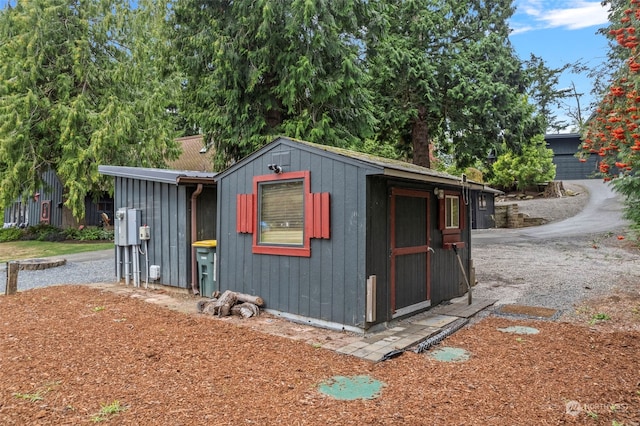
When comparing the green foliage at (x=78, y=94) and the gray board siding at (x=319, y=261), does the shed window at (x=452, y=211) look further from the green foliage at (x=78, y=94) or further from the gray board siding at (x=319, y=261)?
the green foliage at (x=78, y=94)

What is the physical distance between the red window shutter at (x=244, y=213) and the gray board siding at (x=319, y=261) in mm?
108

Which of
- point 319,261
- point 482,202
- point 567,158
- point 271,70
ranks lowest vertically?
point 319,261

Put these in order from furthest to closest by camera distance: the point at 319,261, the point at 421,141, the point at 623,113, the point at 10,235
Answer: the point at 10,235
the point at 421,141
the point at 319,261
the point at 623,113

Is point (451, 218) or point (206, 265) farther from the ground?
point (451, 218)

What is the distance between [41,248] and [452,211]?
562 inches

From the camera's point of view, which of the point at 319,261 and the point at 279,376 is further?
the point at 319,261

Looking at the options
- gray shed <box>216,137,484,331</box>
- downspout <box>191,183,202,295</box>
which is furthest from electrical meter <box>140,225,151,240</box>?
gray shed <box>216,137,484,331</box>

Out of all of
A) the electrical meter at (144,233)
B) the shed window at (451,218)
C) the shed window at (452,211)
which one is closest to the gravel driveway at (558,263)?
the shed window at (451,218)

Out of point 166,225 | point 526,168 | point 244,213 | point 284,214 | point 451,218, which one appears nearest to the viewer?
point 284,214

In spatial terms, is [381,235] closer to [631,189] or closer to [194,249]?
[194,249]

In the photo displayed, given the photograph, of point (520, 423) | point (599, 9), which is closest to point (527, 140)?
point (599, 9)

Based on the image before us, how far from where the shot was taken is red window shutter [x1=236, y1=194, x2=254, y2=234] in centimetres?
588

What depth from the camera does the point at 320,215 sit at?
202 inches

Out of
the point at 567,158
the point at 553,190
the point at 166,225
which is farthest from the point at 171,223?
the point at 567,158
